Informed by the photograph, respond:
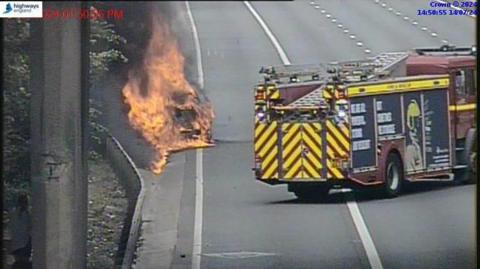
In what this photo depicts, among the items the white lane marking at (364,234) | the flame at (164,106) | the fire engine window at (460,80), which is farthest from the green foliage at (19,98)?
the fire engine window at (460,80)

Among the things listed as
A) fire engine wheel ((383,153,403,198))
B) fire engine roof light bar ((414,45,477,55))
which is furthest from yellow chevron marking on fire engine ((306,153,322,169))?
fire engine roof light bar ((414,45,477,55))

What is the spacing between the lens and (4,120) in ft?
27.6

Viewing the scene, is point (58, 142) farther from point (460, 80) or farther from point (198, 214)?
point (460, 80)

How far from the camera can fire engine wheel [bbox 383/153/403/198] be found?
918 cm

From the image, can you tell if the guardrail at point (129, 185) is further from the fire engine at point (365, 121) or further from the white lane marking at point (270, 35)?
the white lane marking at point (270, 35)

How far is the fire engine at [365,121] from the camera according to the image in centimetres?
891

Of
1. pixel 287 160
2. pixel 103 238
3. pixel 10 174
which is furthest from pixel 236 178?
pixel 10 174

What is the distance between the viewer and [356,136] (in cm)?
912

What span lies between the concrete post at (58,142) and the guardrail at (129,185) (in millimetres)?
397

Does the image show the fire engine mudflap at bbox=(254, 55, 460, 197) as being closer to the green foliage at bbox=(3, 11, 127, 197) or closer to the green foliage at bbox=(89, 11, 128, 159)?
the green foliage at bbox=(89, 11, 128, 159)

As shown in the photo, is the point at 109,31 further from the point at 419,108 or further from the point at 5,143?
the point at 419,108

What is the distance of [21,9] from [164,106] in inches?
58.6

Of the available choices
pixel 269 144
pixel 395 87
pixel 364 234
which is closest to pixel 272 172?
pixel 269 144

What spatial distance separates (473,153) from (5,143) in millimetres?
3664
